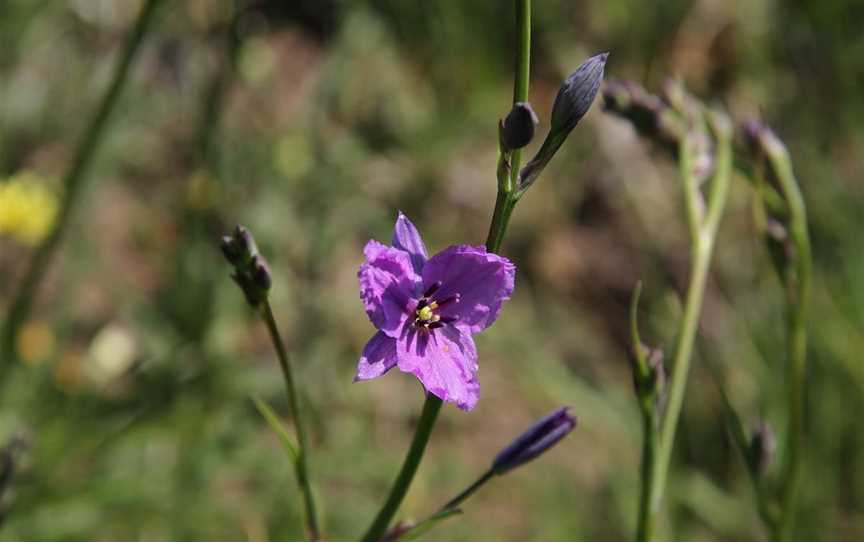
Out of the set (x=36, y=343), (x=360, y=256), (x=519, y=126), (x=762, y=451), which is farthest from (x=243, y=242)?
(x=360, y=256)

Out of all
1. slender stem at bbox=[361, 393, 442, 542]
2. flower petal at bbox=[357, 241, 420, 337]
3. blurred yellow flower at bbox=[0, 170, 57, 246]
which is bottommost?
→ blurred yellow flower at bbox=[0, 170, 57, 246]

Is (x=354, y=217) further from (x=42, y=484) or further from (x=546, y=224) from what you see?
(x=42, y=484)

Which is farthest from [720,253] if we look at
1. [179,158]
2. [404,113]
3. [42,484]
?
[42,484]

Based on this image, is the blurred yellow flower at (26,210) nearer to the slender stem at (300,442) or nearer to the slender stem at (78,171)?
the slender stem at (78,171)

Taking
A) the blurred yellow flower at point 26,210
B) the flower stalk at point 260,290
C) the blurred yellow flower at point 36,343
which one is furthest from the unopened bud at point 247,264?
the blurred yellow flower at point 26,210

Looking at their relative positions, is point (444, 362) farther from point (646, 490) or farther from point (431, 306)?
point (646, 490)

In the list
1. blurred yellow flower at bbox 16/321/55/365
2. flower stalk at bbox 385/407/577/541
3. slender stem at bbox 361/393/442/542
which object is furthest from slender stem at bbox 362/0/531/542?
blurred yellow flower at bbox 16/321/55/365

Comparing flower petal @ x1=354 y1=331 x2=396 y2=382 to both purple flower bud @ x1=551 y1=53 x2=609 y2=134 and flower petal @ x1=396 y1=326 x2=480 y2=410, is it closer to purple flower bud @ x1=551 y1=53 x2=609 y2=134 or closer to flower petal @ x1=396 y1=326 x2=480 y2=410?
flower petal @ x1=396 y1=326 x2=480 y2=410
